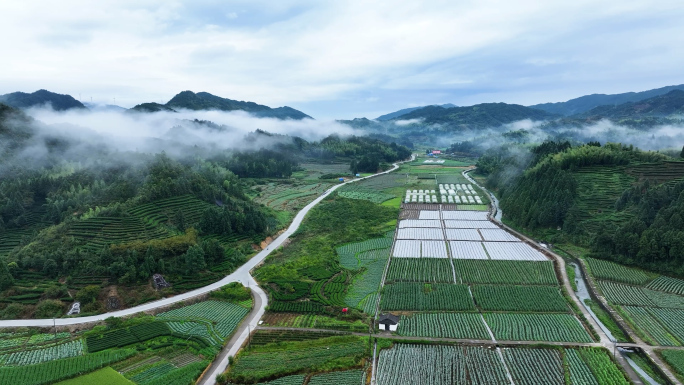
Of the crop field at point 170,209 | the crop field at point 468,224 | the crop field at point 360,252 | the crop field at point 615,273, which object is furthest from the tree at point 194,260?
the crop field at point 615,273

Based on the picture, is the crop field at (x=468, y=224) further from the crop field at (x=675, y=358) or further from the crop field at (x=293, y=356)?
the crop field at (x=293, y=356)

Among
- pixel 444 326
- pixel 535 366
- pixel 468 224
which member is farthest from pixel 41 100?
pixel 535 366

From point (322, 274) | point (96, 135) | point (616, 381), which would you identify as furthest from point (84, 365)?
point (96, 135)

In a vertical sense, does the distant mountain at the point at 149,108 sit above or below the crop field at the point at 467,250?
above

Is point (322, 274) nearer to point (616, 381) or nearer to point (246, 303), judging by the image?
point (246, 303)

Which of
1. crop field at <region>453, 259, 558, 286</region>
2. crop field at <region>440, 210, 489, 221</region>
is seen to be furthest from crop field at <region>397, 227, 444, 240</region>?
crop field at <region>453, 259, 558, 286</region>
